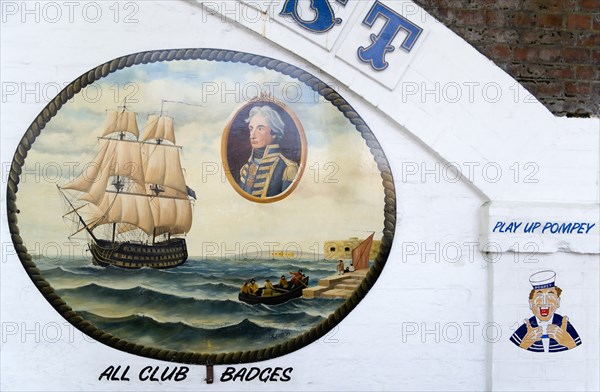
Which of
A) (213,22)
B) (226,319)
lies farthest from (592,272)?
Answer: (213,22)

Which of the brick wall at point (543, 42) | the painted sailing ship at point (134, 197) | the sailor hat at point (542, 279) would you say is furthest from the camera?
the brick wall at point (543, 42)

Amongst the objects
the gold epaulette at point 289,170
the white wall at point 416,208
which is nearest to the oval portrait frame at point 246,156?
the gold epaulette at point 289,170

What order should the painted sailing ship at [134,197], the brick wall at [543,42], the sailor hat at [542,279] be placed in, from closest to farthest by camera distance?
the painted sailing ship at [134,197] < the sailor hat at [542,279] < the brick wall at [543,42]

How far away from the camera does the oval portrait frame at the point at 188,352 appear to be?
460 cm

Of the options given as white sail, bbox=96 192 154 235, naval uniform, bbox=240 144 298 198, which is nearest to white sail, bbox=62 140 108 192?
white sail, bbox=96 192 154 235

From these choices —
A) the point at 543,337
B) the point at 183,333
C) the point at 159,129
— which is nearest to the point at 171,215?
the point at 159,129

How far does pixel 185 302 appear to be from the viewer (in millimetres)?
4613

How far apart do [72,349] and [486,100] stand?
347 centimetres

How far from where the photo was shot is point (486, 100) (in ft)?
15.6

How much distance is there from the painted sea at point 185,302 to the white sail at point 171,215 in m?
0.25

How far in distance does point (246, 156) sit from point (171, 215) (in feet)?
2.22

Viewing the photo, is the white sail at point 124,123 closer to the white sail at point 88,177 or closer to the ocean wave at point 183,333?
the white sail at point 88,177

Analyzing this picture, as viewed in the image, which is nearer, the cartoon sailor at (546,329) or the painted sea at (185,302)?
the painted sea at (185,302)

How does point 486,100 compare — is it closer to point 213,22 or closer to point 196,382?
point 213,22
